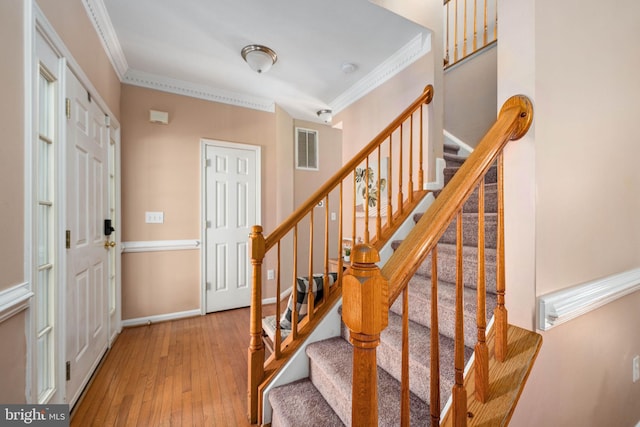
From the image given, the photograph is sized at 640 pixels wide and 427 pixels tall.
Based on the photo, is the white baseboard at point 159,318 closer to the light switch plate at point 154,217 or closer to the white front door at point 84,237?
the white front door at point 84,237

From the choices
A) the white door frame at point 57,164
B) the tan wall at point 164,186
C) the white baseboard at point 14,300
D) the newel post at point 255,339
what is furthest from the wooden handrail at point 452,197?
the tan wall at point 164,186

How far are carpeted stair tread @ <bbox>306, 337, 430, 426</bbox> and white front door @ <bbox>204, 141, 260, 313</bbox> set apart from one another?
193 cm

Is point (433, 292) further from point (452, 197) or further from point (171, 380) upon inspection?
point (171, 380)

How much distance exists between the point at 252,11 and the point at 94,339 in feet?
8.96

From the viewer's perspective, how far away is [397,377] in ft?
4.29

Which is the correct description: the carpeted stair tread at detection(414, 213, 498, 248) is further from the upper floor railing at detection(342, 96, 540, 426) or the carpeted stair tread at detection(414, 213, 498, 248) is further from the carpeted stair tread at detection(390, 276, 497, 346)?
the upper floor railing at detection(342, 96, 540, 426)

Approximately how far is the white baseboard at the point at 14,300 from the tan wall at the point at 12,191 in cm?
2

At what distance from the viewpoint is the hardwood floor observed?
1578 mm

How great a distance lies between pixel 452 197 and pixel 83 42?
98.1 inches

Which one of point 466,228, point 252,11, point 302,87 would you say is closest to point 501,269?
point 466,228

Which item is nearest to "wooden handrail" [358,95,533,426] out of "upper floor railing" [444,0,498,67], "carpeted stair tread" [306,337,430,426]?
"carpeted stair tread" [306,337,430,426]

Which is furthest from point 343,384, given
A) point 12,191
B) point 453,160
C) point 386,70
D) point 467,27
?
point 467,27

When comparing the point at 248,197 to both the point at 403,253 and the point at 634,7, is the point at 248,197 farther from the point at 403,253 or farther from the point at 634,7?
the point at 634,7

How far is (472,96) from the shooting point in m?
2.90
